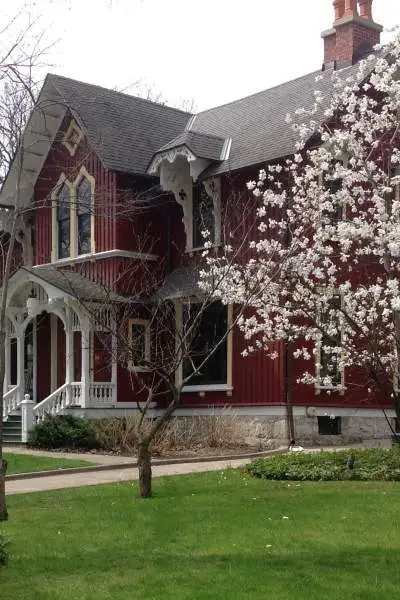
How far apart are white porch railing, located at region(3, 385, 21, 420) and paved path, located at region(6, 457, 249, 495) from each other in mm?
8678

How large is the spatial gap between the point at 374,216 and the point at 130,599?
8679 millimetres

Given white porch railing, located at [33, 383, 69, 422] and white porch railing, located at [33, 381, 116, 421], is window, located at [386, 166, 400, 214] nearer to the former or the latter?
white porch railing, located at [33, 381, 116, 421]

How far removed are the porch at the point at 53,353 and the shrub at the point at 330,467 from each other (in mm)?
6564

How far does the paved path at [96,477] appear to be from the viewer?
12.9 meters

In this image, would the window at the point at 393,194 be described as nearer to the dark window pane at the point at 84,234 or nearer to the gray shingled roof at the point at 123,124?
the gray shingled roof at the point at 123,124

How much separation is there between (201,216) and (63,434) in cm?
644

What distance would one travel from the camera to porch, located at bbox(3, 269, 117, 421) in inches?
816

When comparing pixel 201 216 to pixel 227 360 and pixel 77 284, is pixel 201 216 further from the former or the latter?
pixel 227 360

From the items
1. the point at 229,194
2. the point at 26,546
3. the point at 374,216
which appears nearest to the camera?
the point at 26,546

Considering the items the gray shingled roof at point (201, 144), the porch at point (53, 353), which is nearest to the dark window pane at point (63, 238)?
the porch at point (53, 353)

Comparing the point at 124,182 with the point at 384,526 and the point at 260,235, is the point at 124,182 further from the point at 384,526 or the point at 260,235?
the point at 384,526

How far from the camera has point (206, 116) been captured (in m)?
25.4

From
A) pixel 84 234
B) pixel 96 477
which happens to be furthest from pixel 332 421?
pixel 84 234

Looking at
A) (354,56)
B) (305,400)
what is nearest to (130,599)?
(305,400)
